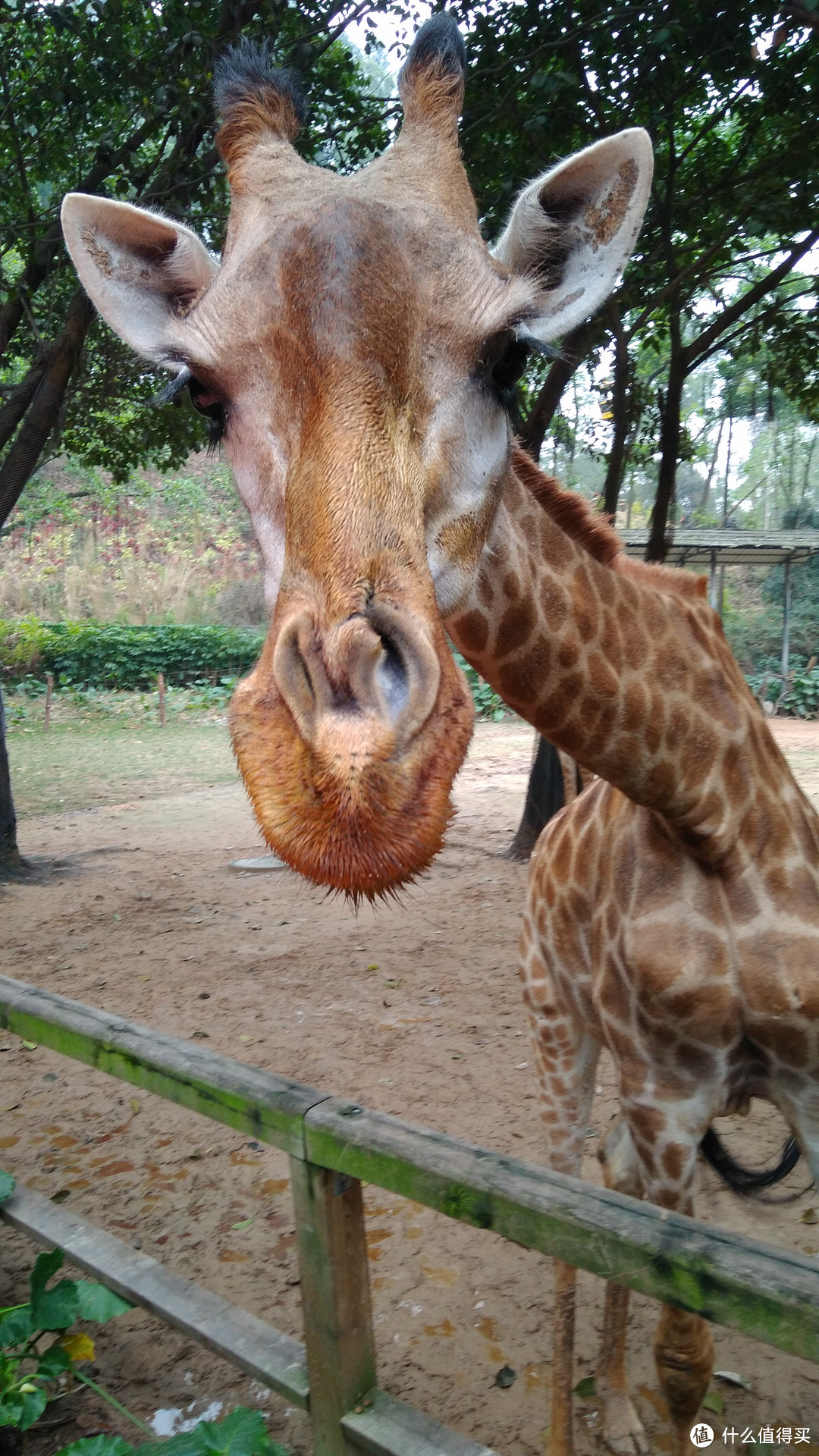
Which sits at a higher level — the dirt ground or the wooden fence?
the wooden fence

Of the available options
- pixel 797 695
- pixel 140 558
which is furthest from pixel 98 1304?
pixel 140 558

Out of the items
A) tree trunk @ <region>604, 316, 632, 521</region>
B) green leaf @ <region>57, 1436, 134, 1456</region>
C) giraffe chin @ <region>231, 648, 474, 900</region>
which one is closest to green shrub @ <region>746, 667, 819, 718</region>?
tree trunk @ <region>604, 316, 632, 521</region>

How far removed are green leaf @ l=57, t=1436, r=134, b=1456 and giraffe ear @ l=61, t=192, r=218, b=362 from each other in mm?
2336

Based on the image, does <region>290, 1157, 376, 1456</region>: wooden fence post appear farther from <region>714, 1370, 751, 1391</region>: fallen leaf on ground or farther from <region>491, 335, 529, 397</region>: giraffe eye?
<region>491, 335, 529, 397</region>: giraffe eye

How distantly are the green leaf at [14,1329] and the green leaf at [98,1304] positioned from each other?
4.7 inches

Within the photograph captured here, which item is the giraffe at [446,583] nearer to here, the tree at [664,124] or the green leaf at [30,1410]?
the green leaf at [30,1410]

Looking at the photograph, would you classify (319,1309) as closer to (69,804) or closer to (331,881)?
(331,881)

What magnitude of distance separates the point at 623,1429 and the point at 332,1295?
131cm

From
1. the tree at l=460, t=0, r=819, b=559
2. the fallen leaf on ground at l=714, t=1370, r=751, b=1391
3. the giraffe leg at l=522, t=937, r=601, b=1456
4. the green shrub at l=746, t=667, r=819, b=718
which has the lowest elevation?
the green shrub at l=746, t=667, r=819, b=718

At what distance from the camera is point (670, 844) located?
2355 mm

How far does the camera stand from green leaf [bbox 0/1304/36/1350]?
7.53ft

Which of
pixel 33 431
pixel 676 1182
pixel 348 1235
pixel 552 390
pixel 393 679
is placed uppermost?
pixel 552 390

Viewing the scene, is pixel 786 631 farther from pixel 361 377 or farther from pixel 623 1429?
pixel 361 377

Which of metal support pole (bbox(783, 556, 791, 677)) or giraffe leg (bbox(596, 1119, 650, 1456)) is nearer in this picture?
giraffe leg (bbox(596, 1119, 650, 1456))
